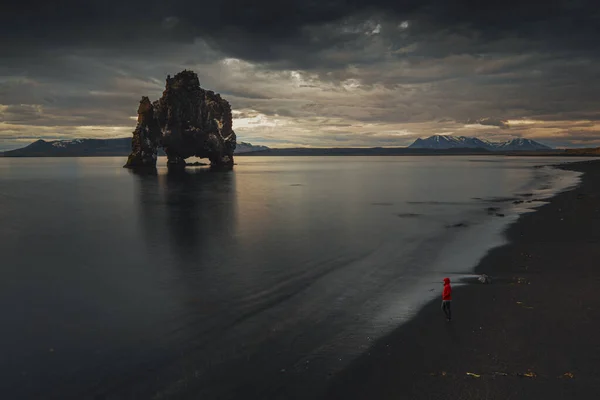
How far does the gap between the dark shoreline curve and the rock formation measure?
134 m

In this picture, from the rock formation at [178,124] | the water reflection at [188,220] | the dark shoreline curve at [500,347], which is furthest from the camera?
the rock formation at [178,124]

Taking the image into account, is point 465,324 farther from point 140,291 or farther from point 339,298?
point 140,291

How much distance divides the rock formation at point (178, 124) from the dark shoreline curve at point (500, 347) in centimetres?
13430

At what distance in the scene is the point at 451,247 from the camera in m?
27.4

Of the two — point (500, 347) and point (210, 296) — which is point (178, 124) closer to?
point (210, 296)

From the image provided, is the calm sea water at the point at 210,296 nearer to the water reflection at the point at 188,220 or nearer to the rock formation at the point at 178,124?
the water reflection at the point at 188,220

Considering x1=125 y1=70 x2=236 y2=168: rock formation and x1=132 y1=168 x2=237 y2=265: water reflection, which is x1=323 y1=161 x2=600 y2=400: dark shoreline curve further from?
x1=125 y1=70 x2=236 y2=168: rock formation

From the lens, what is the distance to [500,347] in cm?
1154

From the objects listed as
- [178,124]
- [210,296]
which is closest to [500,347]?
[210,296]

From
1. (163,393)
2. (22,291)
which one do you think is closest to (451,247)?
(163,393)

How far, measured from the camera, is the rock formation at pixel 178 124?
459ft

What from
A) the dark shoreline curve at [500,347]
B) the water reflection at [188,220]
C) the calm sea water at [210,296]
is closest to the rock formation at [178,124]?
the water reflection at [188,220]

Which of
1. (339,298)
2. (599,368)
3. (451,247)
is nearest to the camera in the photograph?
(599,368)

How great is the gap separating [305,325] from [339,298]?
3.36m
